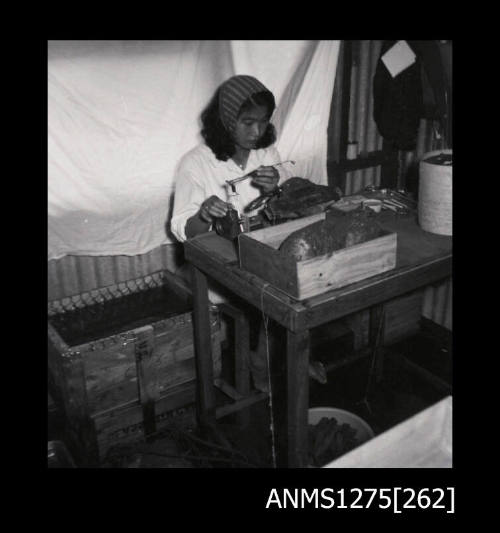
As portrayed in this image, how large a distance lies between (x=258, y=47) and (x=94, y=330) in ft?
6.18

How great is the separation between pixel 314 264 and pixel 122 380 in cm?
139

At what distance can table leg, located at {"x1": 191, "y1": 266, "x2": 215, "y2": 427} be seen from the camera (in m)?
2.38

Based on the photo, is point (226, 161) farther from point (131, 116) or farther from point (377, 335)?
point (377, 335)

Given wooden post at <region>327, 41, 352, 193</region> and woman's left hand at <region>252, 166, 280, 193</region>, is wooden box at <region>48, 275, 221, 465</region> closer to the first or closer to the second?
woman's left hand at <region>252, 166, 280, 193</region>

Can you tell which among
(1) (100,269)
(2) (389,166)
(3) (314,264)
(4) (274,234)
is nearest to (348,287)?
(3) (314,264)

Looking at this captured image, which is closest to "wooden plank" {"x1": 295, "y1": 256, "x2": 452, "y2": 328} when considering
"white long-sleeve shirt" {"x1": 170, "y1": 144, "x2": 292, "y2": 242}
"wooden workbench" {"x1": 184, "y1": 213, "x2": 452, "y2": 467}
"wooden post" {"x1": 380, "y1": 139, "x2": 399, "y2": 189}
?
"wooden workbench" {"x1": 184, "y1": 213, "x2": 452, "y2": 467}

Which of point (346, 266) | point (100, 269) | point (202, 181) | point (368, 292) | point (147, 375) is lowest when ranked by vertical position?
point (147, 375)

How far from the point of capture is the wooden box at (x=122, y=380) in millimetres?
2486

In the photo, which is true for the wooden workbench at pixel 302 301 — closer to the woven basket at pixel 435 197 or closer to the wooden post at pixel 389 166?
the woven basket at pixel 435 197

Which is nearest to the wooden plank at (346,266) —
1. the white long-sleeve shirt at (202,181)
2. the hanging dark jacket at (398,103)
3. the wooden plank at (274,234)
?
the wooden plank at (274,234)

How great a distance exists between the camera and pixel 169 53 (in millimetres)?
2799

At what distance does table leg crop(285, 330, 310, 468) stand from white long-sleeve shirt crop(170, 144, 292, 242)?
103 cm

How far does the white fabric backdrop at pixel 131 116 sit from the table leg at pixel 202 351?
0.88 metres

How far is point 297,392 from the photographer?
5.97 ft
